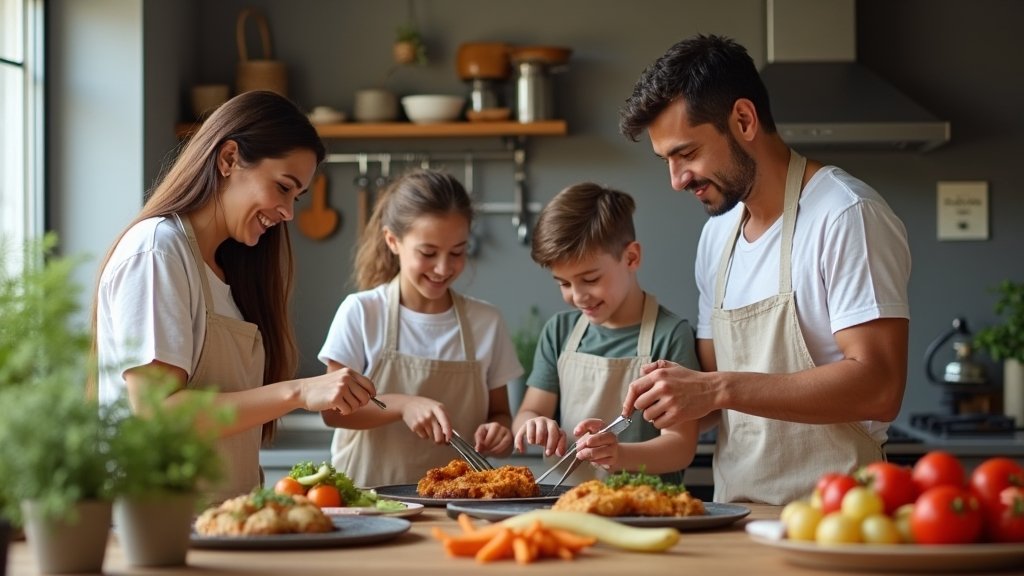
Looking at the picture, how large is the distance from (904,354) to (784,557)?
0.81m

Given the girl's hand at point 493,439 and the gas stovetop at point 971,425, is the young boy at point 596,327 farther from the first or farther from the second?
the gas stovetop at point 971,425

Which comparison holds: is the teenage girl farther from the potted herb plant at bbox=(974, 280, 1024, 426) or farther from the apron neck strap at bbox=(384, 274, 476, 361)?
the potted herb plant at bbox=(974, 280, 1024, 426)

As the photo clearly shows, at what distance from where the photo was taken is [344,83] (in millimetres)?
4441

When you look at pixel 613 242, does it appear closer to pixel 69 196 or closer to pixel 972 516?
pixel 972 516

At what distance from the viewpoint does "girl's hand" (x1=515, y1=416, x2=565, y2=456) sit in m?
2.30

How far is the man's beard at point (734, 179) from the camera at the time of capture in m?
2.30

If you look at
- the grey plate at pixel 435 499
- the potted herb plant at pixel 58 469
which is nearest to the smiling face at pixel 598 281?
the grey plate at pixel 435 499

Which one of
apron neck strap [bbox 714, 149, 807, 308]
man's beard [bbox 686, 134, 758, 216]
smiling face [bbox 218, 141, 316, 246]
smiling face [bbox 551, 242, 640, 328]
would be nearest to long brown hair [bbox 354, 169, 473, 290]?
smiling face [bbox 551, 242, 640, 328]

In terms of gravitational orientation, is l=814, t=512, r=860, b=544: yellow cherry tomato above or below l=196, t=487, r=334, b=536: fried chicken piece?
above

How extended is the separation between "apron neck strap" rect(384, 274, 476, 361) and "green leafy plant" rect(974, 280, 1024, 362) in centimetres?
206

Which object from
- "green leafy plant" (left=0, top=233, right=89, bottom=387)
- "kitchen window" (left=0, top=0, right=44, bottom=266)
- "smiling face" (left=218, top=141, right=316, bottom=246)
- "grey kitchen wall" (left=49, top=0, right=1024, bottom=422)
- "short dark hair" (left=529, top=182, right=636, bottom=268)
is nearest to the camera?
"green leafy plant" (left=0, top=233, right=89, bottom=387)

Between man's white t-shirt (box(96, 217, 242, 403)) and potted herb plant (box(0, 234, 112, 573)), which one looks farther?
man's white t-shirt (box(96, 217, 242, 403))

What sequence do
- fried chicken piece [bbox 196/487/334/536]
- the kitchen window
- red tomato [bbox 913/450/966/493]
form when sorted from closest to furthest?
red tomato [bbox 913/450/966/493] < fried chicken piece [bbox 196/487/334/536] < the kitchen window

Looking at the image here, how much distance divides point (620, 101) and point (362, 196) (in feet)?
3.18
